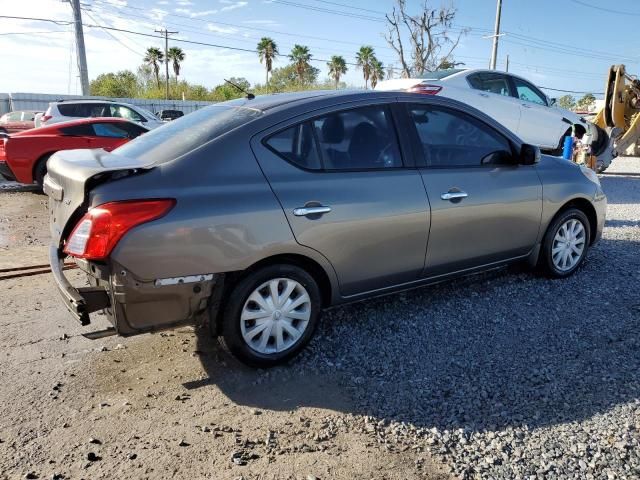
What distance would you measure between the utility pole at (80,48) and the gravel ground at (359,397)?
22.3 metres

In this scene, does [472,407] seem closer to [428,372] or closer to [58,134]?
[428,372]

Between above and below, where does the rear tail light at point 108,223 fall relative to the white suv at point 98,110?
below

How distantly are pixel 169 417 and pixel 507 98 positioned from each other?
891cm

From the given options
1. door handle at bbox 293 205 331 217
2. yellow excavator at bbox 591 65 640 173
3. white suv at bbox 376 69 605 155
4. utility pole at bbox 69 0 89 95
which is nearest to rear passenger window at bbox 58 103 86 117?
white suv at bbox 376 69 605 155

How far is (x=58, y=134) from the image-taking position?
9.89m

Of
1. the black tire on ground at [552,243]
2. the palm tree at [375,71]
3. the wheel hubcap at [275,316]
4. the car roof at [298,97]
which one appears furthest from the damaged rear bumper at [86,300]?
the palm tree at [375,71]

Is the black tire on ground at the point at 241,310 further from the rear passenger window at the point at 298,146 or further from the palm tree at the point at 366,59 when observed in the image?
the palm tree at the point at 366,59

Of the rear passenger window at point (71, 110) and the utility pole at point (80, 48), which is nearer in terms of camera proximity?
the rear passenger window at point (71, 110)

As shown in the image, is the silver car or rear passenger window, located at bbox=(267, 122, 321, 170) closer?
the silver car

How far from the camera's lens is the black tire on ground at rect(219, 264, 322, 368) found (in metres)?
3.09

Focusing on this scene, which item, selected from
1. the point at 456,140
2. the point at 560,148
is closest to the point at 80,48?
the point at 560,148

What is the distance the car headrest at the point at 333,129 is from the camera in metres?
3.45

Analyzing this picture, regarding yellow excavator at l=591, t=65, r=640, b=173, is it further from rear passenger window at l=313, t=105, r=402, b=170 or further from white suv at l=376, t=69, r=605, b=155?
rear passenger window at l=313, t=105, r=402, b=170

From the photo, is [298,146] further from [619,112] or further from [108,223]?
[619,112]
